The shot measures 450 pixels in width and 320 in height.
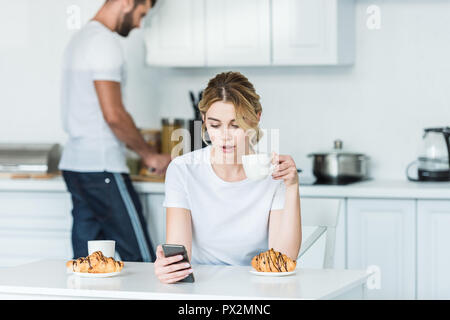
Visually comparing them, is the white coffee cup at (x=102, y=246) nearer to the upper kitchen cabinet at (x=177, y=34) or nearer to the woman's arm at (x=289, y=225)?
the woman's arm at (x=289, y=225)

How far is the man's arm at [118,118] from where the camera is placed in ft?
8.97

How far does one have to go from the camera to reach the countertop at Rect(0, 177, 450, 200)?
2.62m

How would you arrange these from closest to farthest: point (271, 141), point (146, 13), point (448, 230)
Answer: point (448, 230)
point (271, 141)
point (146, 13)

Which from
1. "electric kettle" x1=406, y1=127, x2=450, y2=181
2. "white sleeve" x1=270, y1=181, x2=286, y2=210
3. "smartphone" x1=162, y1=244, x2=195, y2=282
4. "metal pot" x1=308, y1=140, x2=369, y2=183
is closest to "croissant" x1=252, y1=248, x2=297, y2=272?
"smartphone" x1=162, y1=244, x2=195, y2=282

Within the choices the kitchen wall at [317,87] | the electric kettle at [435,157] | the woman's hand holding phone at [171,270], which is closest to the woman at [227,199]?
the woman's hand holding phone at [171,270]

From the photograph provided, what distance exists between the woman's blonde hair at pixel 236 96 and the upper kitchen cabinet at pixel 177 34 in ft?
3.94

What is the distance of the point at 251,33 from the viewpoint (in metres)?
2.96

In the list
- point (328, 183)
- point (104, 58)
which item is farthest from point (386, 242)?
point (104, 58)

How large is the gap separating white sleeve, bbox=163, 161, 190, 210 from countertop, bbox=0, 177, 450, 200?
945mm

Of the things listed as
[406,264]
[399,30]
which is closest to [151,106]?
[399,30]

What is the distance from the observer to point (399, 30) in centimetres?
301

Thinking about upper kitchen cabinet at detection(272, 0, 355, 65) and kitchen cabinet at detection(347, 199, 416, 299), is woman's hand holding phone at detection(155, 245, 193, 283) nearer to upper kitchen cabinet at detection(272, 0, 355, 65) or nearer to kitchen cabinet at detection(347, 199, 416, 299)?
kitchen cabinet at detection(347, 199, 416, 299)
